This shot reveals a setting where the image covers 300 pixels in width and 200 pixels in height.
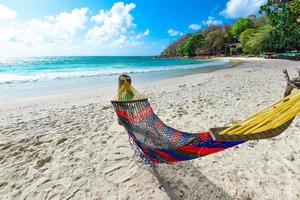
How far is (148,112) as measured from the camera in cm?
269

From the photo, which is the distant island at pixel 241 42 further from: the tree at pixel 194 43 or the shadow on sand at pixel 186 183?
the shadow on sand at pixel 186 183

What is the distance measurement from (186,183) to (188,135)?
1.58ft

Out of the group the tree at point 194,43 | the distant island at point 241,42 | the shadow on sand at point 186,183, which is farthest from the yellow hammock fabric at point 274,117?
the tree at point 194,43

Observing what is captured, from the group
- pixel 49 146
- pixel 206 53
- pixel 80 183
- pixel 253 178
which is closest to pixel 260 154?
pixel 253 178

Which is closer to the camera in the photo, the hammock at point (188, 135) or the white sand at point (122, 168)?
the hammock at point (188, 135)

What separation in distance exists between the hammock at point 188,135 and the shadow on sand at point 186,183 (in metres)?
0.28

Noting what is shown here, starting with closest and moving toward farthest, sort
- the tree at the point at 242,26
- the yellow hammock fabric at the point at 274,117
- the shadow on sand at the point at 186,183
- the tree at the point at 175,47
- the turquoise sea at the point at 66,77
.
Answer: the yellow hammock fabric at the point at 274,117 < the shadow on sand at the point at 186,183 < the turquoise sea at the point at 66,77 < the tree at the point at 242,26 < the tree at the point at 175,47

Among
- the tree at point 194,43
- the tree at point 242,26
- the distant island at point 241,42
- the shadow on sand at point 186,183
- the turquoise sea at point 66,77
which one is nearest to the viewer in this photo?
the shadow on sand at point 186,183

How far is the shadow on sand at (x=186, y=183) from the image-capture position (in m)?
2.04

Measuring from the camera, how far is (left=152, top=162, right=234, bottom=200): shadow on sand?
2.04m

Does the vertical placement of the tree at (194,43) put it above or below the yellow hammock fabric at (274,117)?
below

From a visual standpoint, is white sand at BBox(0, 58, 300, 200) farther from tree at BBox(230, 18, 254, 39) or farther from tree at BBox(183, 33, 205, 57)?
tree at BBox(183, 33, 205, 57)

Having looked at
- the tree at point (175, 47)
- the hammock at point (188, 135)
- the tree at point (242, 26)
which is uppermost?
the tree at point (242, 26)

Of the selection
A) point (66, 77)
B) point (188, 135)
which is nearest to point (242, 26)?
point (66, 77)
